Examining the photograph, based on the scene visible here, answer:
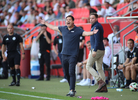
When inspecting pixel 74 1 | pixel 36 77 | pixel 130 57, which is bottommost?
pixel 36 77

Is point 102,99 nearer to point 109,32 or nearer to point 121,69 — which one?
point 121,69

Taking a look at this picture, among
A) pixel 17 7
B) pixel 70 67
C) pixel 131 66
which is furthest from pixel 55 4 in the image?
pixel 70 67

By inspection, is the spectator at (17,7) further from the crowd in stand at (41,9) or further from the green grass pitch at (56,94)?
the green grass pitch at (56,94)

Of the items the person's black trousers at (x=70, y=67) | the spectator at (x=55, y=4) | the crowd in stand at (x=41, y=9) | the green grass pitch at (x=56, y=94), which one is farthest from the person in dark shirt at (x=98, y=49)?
the spectator at (x=55, y=4)

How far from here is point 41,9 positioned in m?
21.2

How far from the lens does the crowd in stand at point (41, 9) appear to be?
644 inches

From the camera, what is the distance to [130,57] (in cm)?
1002

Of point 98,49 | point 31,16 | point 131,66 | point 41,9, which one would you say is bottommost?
point 131,66

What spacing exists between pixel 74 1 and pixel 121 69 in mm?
10723

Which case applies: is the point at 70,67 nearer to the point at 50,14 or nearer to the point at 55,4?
the point at 50,14

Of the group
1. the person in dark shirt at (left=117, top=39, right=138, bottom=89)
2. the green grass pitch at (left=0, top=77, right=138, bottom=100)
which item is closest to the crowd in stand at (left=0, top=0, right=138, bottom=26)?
the person in dark shirt at (left=117, top=39, right=138, bottom=89)

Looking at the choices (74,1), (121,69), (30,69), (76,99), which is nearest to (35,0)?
(74,1)

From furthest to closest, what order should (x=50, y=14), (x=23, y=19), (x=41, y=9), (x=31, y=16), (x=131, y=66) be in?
(x=23, y=19) < (x=31, y=16) < (x=41, y=9) < (x=50, y=14) < (x=131, y=66)

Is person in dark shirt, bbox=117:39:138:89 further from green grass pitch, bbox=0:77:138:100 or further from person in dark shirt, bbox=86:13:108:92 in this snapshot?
person in dark shirt, bbox=86:13:108:92
